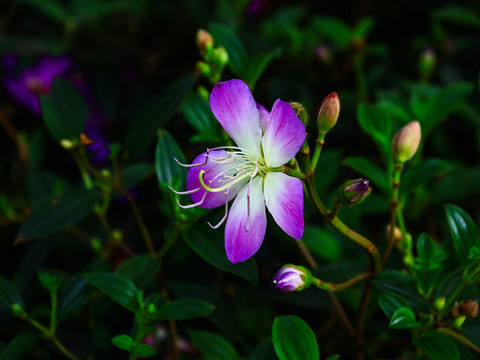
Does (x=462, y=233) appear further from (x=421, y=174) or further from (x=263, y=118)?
(x=263, y=118)

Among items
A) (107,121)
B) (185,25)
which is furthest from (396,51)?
(107,121)

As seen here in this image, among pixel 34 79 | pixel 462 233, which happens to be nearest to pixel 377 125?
pixel 462 233

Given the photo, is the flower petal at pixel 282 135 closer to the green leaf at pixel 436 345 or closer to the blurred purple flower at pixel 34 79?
the green leaf at pixel 436 345

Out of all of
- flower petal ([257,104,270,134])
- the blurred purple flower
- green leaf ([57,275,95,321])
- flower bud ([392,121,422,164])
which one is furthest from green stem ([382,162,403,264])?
the blurred purple flower

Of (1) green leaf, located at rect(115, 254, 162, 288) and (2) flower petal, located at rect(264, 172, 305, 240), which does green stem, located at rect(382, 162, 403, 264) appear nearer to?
(2) flower petal, located at rect(264, 172, 305, 240)

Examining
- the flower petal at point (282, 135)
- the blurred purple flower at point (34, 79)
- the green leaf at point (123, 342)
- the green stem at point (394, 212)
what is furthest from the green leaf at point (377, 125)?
the blurred purple flower at point (34, 79)

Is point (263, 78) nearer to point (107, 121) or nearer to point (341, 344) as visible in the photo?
point (107, 121)
